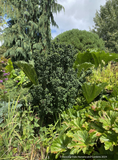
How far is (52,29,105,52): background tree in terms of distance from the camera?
5.51 metres

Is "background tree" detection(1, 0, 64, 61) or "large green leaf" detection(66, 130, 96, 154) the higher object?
"background tree" detection(1, 0, 64, 61)

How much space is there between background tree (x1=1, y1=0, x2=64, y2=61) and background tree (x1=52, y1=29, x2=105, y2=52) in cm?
132

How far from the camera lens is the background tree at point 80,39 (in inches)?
217

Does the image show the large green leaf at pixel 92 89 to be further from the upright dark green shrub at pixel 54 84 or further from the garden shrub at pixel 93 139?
the garden shrub at pixel 93 139

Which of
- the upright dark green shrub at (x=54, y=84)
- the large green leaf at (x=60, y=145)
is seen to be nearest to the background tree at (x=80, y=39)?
the upright dark green shrub at (x=54, y=84)

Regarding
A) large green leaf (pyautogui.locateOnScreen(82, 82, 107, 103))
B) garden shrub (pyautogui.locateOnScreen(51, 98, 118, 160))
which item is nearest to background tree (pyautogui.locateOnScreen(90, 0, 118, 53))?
large green leaf (pyautogui.locateOnScreen(82, 82, 107, 103))

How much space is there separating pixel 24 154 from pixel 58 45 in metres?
1.98

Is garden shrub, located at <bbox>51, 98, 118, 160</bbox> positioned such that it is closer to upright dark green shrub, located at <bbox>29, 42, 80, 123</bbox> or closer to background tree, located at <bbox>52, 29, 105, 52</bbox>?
upright dark green shrub, located at <bbox>29, 42, 80, 123</bbox>

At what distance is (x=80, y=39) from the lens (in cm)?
589

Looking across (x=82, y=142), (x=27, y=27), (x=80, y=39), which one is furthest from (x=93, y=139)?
(x=27, y=27)

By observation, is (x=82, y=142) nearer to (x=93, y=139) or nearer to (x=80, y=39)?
(x=93, y=139)

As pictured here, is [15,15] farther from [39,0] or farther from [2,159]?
[2,159]

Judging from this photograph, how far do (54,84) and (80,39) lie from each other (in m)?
4.68

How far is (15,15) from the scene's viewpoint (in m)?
6.10
